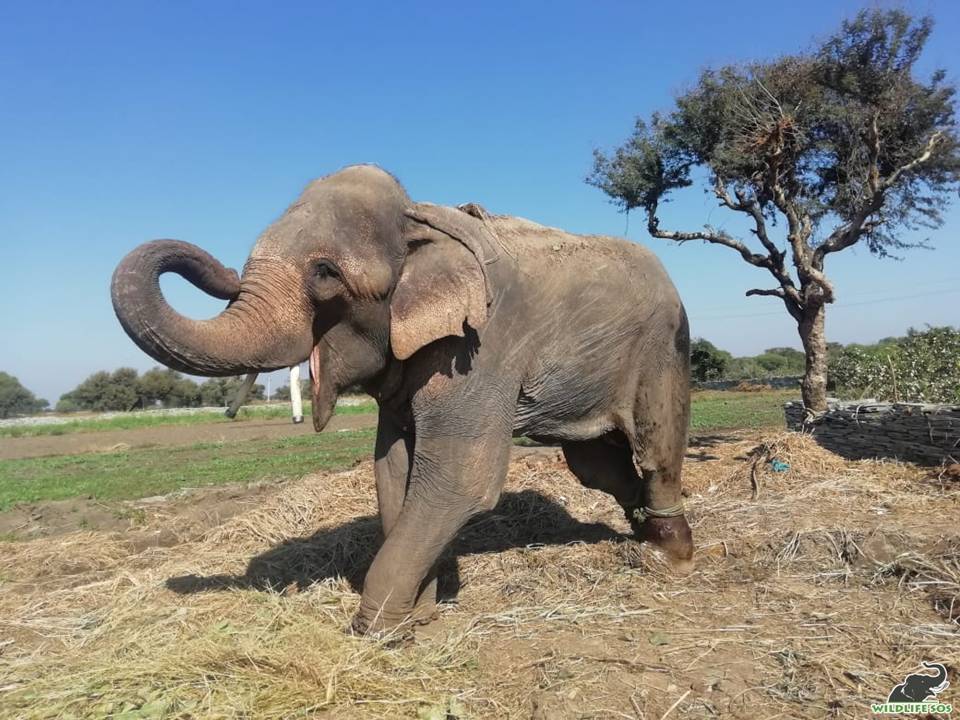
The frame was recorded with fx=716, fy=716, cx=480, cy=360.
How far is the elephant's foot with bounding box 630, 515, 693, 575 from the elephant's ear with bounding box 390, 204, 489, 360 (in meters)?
2.65

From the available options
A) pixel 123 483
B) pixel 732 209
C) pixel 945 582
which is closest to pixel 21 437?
pixel 123 483

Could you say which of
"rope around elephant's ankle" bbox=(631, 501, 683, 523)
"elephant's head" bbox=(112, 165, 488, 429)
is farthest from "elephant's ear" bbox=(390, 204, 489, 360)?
"rope around elephant's ankle" bbox=(631, 501, 683, 523)

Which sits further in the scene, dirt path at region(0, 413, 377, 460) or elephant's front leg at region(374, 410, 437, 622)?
dirt path at region(0, 413, 377, 460)

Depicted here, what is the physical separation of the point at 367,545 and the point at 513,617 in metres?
2.10

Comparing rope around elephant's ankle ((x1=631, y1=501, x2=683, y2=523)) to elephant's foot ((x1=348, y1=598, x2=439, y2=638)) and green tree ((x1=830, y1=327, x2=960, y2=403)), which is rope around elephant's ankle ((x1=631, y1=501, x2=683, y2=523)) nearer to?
elephant's foot ((x1=348, y1=598, x2=439, y2=638))

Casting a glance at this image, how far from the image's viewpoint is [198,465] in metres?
18.5

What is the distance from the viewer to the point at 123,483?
1489 centimetres

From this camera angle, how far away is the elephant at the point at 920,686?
11.4ft

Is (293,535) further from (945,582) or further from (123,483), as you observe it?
(123,483)

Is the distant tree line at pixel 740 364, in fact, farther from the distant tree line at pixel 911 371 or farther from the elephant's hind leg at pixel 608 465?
the elephant's hind leg at pixel 608 465

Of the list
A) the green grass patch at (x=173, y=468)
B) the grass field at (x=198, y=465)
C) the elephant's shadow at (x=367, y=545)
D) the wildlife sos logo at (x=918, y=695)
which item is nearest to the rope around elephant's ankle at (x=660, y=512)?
the elephant's shadow at (x=367, y=545)

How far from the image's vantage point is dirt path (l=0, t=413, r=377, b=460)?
1162 inches

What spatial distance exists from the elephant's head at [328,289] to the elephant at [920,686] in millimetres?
2851

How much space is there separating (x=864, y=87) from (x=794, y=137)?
183 centimetres
